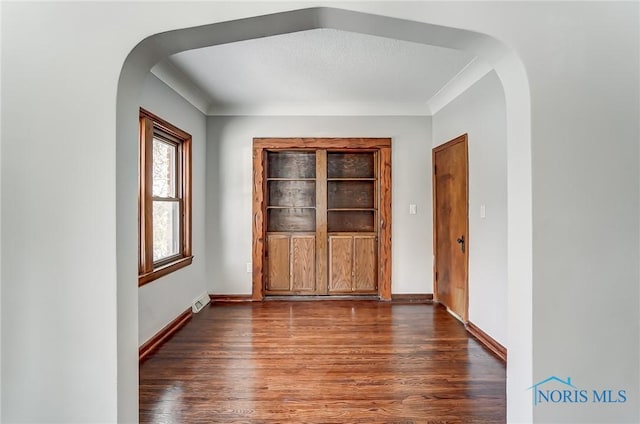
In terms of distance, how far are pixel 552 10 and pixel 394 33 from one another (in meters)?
0.61

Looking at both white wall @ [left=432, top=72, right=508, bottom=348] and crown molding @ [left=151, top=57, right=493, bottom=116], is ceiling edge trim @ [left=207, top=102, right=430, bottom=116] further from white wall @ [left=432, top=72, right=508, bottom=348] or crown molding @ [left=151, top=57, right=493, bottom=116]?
white wall @ [left=432, top=72, right=508, bottom=348]

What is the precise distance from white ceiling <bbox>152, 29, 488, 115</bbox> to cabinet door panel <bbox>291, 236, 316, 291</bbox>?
5.45 feet

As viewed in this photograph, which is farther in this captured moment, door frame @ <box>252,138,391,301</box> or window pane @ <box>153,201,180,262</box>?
door frame @ <box>252,138,391,301</box>

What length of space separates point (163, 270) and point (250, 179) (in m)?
1.68

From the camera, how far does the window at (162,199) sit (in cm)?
297

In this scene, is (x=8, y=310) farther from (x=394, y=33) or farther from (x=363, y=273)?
(x=363, y=273)

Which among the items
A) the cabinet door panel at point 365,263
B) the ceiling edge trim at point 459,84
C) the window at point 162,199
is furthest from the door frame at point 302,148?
the window at point 162,199

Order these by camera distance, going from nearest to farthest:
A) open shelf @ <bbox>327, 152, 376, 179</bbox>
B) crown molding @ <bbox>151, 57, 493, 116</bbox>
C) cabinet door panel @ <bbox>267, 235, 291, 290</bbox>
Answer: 1. crown molding @ <bbox>151, 57, 493, 116</bbox>
2. cabinet door panel @ <bbox>267, 235, 291, 290</bbox>
3. open shelf @ <bbox>327, 152, 376, 179</bbox>

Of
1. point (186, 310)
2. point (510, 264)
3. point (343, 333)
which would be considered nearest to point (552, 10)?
point (510, 264)

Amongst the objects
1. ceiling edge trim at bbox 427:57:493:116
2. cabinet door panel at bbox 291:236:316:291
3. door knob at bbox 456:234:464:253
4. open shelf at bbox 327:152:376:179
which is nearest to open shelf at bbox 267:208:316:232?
cabinet door panel at bbox 291:236:316:291

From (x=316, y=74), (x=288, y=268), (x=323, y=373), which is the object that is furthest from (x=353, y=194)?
(x=323, y=373)

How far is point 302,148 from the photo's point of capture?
14.9ft

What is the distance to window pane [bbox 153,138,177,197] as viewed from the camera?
343 centimetres

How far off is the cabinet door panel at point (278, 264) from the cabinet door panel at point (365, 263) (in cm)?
88
